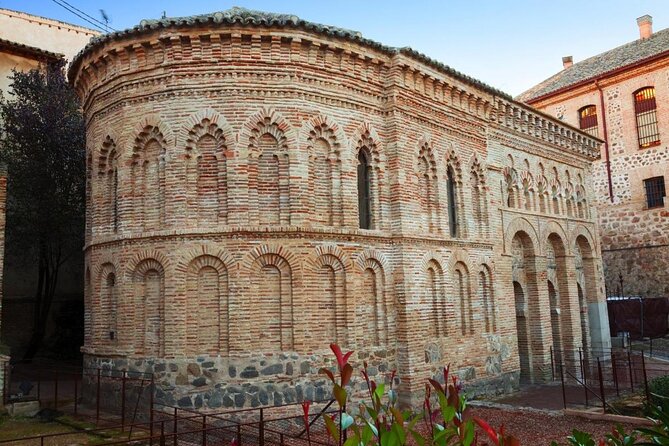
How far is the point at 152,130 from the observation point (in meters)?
11.4

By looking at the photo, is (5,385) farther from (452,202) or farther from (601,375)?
(601,375)

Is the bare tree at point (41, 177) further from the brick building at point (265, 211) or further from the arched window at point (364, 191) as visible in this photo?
the arched window at point (364, 191)

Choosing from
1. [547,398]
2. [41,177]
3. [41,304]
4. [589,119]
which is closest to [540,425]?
[547,398]

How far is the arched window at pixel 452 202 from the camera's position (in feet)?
46.2

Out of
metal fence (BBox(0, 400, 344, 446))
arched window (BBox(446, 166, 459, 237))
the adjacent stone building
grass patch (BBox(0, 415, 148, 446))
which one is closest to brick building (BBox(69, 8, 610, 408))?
metal fence (BBox(0, 400, 344, 446))

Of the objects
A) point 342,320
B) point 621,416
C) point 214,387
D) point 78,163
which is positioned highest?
point 78,163

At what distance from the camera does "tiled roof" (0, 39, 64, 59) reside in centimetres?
1966

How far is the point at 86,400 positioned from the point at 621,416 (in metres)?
10.6

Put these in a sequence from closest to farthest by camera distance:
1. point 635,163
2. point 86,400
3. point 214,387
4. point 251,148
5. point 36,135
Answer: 1. point 214,387
2. point 251,148
3. point 86,400
4. point 36,135
5. point 635,163

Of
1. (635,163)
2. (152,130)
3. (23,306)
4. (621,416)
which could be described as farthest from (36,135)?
(635,163)

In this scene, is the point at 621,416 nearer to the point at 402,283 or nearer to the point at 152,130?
the point at 402,283

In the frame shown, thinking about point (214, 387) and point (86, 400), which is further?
point (86, 400)

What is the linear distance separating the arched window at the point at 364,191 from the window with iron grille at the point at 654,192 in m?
17.5

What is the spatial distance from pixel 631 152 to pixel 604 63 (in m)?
4.85
